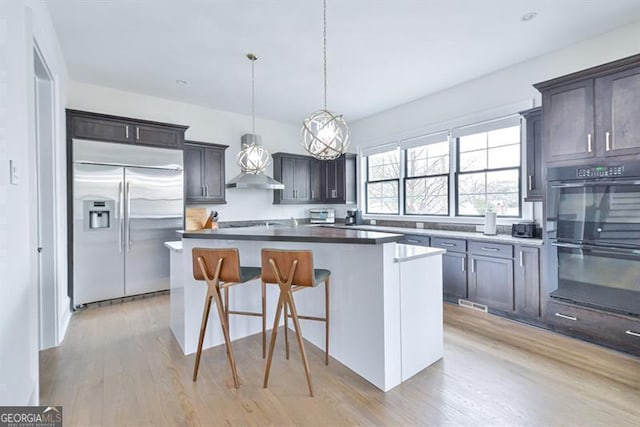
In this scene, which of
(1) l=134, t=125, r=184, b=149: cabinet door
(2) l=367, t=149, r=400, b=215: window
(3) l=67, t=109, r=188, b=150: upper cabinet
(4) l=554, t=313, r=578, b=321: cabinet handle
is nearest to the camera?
(4) l=554, t=313, r=578, b=321: cabinet handle

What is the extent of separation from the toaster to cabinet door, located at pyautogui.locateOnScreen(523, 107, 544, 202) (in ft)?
0.92

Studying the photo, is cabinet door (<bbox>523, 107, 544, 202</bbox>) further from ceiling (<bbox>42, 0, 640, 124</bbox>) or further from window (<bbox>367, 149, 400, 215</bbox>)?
window (<bbox>367, 149, 400, 215</bbox>)

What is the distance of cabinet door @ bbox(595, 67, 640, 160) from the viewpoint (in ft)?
7.86

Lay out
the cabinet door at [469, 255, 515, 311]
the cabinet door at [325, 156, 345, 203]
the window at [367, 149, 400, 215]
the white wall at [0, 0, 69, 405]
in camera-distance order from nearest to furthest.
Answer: the white wall at [0, 0, 69, 405] < the cabinet door at [469, 255, 515, 311] < the window at [367, 149, 400, 215] < the cabinet door at [325, 156, 345, 203]

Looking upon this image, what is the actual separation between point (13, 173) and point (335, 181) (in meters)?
4.87

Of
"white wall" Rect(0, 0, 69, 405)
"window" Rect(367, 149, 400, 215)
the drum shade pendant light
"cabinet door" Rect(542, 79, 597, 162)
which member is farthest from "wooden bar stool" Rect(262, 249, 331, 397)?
"window" Rect(367, 149, 400, 215)

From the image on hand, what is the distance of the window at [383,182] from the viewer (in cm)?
534

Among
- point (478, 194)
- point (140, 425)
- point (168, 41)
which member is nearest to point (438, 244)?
point (478, 194)

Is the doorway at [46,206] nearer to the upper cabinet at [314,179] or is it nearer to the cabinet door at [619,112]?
the upper cabinet at [314,179]

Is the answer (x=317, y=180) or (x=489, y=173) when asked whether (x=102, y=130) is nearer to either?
(x=317, y=180)

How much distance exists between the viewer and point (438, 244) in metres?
3.88

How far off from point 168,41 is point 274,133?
293 cm

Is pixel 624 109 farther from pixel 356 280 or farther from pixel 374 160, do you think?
pixel 374 160

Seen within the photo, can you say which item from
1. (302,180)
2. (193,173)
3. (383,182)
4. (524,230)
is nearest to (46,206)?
(193,173)
